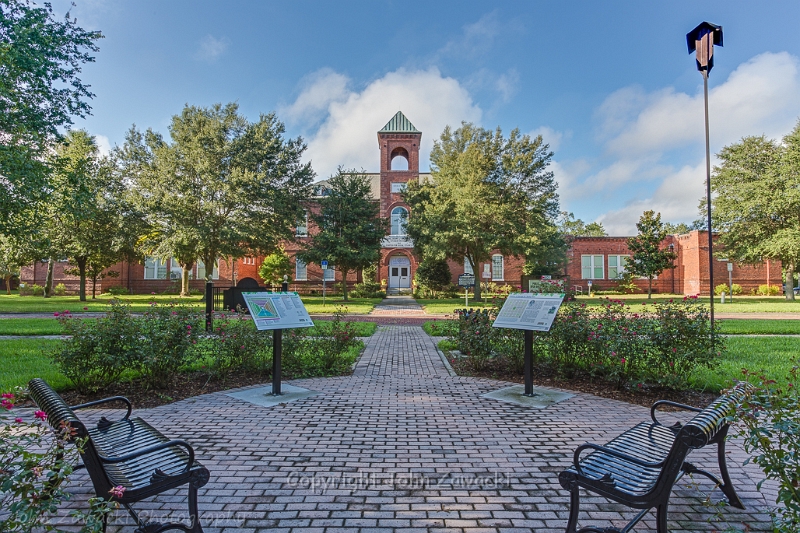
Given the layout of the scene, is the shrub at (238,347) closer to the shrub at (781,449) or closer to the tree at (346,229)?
the shrub at (781,449)

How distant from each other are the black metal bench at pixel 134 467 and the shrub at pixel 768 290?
47983 millimetres

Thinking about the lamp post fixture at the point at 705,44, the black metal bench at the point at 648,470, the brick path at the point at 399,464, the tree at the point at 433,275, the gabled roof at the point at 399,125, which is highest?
the gabled roof at the point at 399,125

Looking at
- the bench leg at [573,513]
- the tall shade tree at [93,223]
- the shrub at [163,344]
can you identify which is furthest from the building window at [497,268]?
the bench leg at [573,513]

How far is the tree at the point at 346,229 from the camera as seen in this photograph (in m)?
25.4

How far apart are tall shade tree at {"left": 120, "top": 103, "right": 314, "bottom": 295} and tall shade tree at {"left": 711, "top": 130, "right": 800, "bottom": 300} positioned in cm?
2783

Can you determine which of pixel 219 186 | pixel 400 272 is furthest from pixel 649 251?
pixel 219 186

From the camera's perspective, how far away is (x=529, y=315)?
5.89 meters

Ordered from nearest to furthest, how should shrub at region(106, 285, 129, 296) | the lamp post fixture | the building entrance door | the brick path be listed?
the brick path, the lamp post fixture, shrub at region(106, 285, 129, 296), the building entrance door

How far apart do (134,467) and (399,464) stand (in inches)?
77.5

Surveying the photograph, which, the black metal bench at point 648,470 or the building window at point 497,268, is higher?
the building window at point 497,268

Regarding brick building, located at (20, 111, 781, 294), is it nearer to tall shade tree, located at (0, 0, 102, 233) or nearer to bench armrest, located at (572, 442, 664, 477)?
tall shade tree, located at (0, 0, 102, 233)

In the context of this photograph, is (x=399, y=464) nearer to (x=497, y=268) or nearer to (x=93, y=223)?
(x=93, y=223)

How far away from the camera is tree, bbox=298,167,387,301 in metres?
25.4

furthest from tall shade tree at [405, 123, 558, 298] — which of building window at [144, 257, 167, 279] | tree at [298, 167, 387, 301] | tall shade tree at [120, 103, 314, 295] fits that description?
building window at [144, 257, 167, 279]
